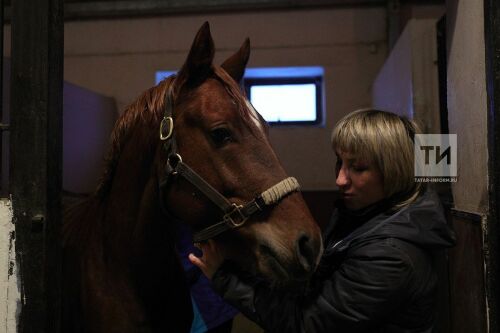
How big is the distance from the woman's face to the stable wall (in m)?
2.62

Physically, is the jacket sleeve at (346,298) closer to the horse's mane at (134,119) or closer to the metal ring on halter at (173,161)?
the metal ring on halter at (173,161)

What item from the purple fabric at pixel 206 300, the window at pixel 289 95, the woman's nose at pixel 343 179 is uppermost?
the window at pixel 289 95

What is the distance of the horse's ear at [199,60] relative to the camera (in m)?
1.07

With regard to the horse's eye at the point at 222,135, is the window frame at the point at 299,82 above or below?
above

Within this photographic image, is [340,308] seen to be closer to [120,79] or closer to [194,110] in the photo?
[194,110]

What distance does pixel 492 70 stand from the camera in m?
1.04

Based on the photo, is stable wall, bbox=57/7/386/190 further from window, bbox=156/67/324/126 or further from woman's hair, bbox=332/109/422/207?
woman's hair, bbox=332/109/422/207

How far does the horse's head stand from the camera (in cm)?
93

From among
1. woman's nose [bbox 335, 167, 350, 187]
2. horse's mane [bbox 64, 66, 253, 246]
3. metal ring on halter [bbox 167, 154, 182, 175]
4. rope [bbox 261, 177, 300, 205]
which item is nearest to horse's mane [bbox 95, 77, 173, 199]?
horse's mane [bbox 64, 66, 253, 246]

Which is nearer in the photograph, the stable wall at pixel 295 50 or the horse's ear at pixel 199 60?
the horse's ear at pixel 199 60

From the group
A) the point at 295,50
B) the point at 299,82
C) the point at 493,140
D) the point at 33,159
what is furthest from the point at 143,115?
the point at 299,82

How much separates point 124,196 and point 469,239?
3.66 feet

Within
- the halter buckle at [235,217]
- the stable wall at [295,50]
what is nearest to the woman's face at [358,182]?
the halter buckle at [235,217]

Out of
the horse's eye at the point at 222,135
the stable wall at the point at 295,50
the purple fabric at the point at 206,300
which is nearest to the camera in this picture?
the horse's eye at the point at 222,135
